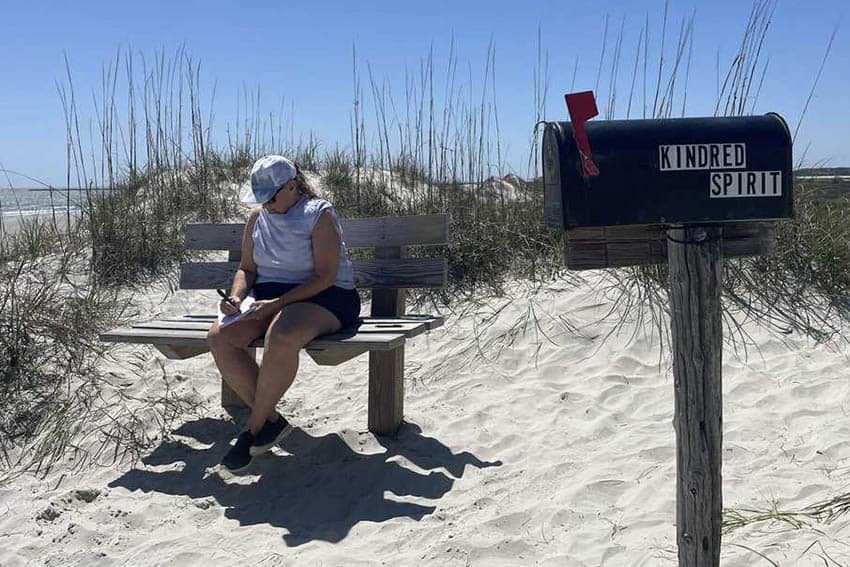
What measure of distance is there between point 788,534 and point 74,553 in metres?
2.13

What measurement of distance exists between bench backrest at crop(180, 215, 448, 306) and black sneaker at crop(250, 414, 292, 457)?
814 millimetres

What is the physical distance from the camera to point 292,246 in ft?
11.3

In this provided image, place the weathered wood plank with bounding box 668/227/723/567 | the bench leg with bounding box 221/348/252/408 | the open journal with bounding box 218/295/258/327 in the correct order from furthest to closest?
the bench leg with bounding box 221/348/252/408 < the open journal with bounding box 218/295/258/327 < the weathered wood plank with bounding box 668/227/723/567

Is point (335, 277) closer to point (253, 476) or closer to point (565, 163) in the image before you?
point (253, 476)

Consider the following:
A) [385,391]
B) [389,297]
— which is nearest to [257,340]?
[385,391]

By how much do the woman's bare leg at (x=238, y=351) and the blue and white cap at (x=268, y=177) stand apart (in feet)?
1.59

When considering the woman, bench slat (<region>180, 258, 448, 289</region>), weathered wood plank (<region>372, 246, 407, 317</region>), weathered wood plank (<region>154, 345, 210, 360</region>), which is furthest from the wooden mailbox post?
weathered wood plank (<region>154, 345, 210, 360</region>)

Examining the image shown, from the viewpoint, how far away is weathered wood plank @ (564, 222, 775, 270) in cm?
184

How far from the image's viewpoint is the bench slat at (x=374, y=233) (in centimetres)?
368

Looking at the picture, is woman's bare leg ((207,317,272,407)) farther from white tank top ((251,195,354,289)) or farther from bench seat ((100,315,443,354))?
white tank top ((251,195,354,289))

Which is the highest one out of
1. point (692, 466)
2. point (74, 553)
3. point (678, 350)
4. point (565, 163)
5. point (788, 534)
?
point (565, 163)

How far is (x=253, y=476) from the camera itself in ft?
10.8

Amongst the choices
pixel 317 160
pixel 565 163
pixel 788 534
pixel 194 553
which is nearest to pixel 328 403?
pixel 194 553

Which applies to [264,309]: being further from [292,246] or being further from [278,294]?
[292,246]
